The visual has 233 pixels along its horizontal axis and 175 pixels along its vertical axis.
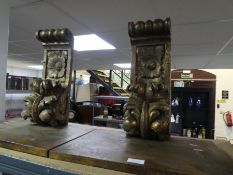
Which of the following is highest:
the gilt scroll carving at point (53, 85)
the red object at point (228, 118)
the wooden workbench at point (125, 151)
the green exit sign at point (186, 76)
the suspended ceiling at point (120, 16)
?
the suspended ceiling at point (120, 16)

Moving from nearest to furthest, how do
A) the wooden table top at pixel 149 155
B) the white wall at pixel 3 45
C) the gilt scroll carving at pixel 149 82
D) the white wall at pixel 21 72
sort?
A: the wooden table top at pixel 149 155 < the gilt scroll carving at pixel 149 82 < the white wall at pixel 3 45 < the white wall at pixel 21 72

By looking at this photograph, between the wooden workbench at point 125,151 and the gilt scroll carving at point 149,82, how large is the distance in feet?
0.17

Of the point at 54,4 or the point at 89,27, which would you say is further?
the point at 89,27

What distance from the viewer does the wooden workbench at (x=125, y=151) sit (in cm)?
47

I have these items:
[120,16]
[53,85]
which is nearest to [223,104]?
[120,16]

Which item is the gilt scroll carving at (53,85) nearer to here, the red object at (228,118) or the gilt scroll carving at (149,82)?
the gilt scroll carving at (149,82)

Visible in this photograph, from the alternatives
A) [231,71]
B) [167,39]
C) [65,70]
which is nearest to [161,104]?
[167,39]

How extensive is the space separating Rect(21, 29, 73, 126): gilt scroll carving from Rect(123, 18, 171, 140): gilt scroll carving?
0.35 m

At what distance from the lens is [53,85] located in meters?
0.90

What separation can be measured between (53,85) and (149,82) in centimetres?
45

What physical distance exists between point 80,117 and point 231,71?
3.99m

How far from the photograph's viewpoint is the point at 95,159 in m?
0.51

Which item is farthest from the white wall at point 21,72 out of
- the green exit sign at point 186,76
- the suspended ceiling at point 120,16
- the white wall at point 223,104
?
the white wall at point 223,104

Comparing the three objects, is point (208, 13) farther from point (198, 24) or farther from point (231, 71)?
point (231, 71)
